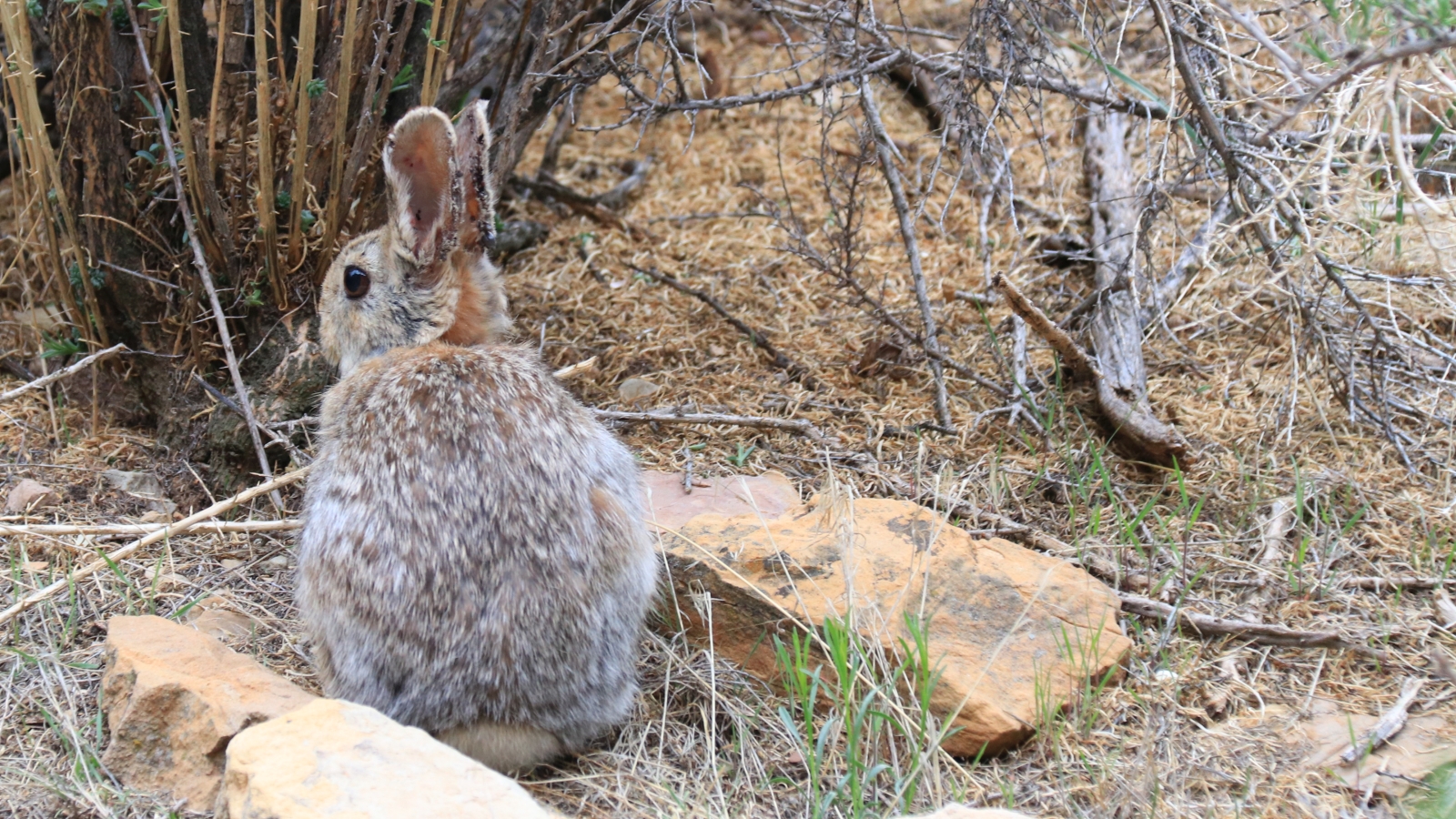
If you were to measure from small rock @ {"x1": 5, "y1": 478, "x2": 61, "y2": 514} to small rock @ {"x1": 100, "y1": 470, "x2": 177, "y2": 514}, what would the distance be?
199 mm

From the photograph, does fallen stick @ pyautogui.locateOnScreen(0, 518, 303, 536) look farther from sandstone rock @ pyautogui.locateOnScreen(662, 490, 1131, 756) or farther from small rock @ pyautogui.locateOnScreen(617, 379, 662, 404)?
small rock @ pyautogui.locateOnScreen(617, 379, 662, 404)

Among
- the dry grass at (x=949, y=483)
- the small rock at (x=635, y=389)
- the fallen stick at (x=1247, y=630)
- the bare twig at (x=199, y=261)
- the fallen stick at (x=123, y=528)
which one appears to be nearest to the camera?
the dry grass at (x=949, y=483)

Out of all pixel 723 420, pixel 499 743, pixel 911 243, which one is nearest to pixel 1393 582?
pixel 911 243

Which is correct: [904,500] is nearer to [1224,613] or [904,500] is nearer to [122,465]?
[1224,613]

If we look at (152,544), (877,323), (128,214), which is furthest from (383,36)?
(877,323)

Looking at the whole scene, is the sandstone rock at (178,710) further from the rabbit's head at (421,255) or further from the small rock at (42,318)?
the small rock at (42,318)

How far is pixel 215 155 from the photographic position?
13.3 ft

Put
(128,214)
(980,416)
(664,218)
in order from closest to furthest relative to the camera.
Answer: (128,214), (980,416), (664,218)

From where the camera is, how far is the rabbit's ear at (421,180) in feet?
11.1

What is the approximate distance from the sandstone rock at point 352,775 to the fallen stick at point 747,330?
2.78m

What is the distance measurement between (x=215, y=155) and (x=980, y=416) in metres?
2.97

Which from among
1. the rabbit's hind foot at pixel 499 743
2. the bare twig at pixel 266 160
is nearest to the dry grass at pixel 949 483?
the rabbit's hind foot at pixel 499 743

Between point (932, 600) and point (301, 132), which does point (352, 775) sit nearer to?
point (932, 600)

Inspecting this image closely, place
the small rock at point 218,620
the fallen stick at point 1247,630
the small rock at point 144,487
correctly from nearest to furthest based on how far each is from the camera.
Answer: the fallen stick at point 1247,630, the small rock at point 218,620, the small rock at point 144,487
